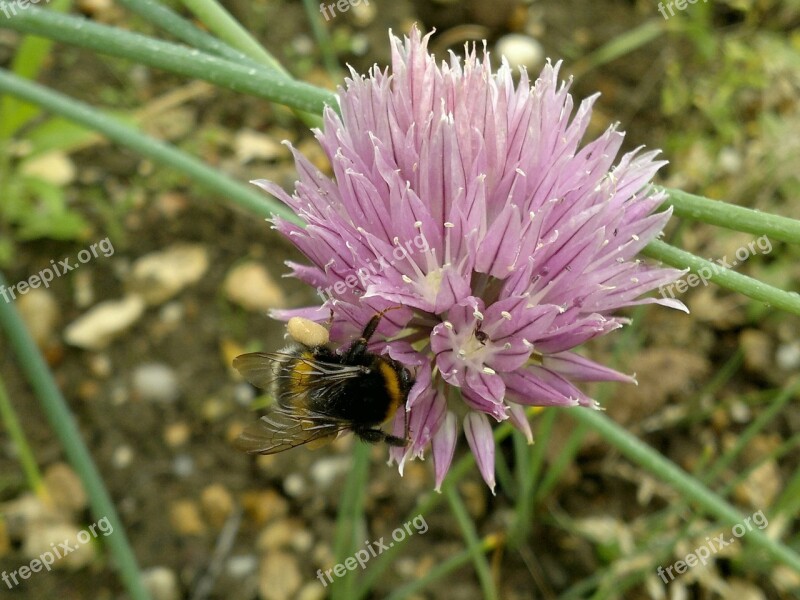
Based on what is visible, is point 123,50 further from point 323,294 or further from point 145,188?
point 145,188

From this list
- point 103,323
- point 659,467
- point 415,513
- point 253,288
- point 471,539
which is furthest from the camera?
point 253,288

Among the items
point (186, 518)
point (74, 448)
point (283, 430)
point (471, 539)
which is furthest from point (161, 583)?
point (283, 430)

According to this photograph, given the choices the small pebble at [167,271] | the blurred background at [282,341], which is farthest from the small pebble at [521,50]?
the small pebble at [167,271]

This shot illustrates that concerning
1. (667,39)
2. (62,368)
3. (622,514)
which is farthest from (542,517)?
(667,39)

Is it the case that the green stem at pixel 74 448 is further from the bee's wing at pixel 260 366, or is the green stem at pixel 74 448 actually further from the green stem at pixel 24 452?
the bee's wing at pixel 260 366

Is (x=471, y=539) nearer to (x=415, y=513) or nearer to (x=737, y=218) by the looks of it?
(x=415, y=513)

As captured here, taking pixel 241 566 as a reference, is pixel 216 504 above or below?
above
